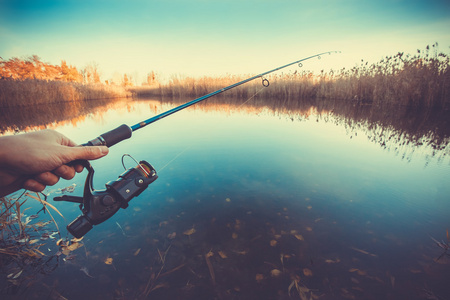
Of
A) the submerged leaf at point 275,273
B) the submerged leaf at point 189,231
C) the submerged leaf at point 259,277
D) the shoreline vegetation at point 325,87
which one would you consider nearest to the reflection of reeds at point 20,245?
the submerged leaf at point 189,231

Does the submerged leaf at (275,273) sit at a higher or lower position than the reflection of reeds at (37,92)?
lower

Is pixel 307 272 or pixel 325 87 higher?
pixel 325 87

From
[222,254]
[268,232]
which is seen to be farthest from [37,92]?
[268,232]

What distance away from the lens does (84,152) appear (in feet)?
4.55

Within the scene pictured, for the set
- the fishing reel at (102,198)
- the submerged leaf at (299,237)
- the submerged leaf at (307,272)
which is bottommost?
the submerged leaf at (307,272)

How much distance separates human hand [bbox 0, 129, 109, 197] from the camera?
4.01 ft

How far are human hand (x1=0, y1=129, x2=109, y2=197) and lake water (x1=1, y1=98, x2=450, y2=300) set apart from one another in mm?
900

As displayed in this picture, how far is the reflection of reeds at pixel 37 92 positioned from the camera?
39.5ft

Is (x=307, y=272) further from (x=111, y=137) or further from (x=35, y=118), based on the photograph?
(x=35, y=118)

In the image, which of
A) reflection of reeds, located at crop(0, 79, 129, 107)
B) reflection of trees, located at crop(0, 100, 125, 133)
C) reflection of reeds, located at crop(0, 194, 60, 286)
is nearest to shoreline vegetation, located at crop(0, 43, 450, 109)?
reflection of reeds, located at crop(0, 79, 129, 107)

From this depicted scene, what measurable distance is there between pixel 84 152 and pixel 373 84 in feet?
47.3

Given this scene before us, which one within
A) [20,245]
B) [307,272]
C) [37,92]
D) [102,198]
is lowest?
[307,272]

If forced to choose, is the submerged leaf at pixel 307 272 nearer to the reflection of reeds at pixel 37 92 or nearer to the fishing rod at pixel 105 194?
the fishing rod at pixel 105 194

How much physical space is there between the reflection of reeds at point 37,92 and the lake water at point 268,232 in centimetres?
1446
